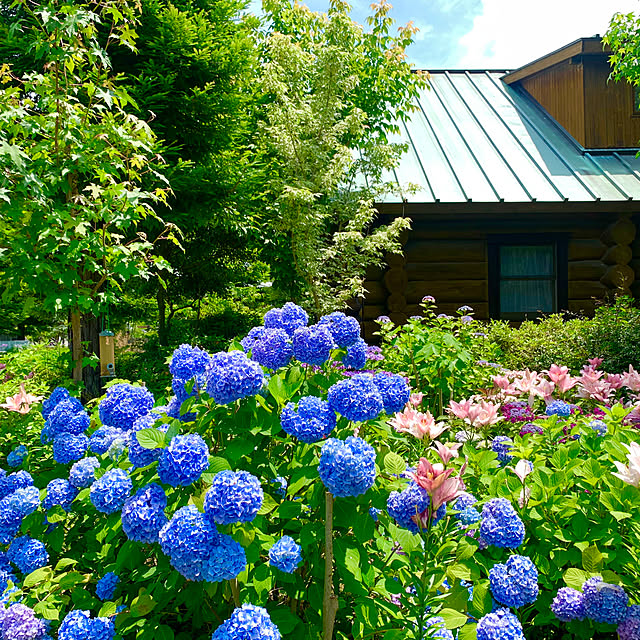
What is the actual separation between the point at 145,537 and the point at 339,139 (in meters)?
7.84

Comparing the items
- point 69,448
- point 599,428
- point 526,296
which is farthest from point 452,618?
point 526,296

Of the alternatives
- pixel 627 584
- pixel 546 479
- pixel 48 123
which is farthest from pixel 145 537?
pixel 48 123

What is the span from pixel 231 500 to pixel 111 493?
59cm

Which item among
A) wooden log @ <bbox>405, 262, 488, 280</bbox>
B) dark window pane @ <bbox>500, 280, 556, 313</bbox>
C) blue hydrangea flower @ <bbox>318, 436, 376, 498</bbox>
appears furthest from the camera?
dark window pane @ <bbox>500, 280, 556, 313</bbox>

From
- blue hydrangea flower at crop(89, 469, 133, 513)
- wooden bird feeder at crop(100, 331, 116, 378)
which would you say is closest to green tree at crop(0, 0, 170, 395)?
wooden bird feeder at crop(100, 331, 116, 378)

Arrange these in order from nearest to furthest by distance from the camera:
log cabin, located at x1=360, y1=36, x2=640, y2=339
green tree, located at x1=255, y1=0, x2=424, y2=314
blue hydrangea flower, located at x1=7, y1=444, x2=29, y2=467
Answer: blue hydrangea flower, located at x1=7, y1=444, x2=29, y2=467
green tree, located at x1=255, y1=0, x2=424, y2=314
log cabin, located at x1=360, y1=36, x2=640, y2=339

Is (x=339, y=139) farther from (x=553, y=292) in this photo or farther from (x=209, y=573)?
(x=209, y=573)

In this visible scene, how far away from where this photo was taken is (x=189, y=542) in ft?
3.73

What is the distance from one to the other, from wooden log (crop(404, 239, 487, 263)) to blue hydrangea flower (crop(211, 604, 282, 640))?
7.10 metres

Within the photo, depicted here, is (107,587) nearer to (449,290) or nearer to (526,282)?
(449,290)

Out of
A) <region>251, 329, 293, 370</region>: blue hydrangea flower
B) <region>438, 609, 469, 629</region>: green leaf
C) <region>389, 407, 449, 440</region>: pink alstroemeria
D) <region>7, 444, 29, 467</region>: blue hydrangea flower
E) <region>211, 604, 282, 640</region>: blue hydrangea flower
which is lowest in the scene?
<region>438, 609, 469, 629</region>: green leaf

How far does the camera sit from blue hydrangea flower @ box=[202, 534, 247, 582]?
1142mm

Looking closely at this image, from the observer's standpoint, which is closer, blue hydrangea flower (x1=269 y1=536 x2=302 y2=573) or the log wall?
blue hydrangea flower (x1=269 y1=536 x2=302 y2=573)

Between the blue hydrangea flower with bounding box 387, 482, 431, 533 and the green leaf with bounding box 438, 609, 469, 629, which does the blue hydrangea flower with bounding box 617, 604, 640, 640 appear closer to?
the green leaf with bounding box 438, 609, 469, 629
